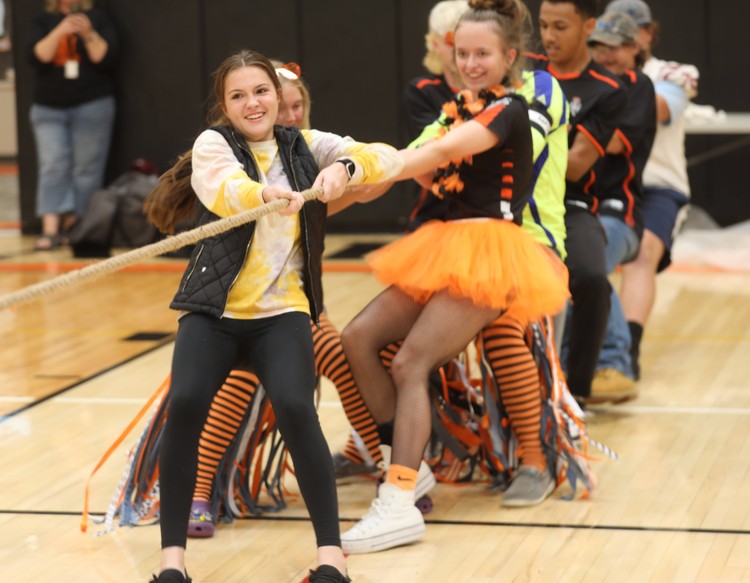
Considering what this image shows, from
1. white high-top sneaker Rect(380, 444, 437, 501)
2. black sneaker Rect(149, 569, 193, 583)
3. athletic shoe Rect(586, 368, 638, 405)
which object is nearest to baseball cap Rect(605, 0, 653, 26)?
athletic shoe Rect(586, 368, 638, 405)

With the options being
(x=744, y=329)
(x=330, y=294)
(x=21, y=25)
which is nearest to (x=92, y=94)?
(x=21, y=25)

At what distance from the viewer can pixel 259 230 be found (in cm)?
290

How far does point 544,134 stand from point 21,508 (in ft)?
5.82

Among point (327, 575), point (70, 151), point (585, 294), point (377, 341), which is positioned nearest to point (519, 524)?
point (377, 341)

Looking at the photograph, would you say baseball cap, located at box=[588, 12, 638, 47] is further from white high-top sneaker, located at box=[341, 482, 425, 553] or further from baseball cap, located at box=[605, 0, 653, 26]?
white high-top sneaker, located at box=[341, 482, 425, 553]

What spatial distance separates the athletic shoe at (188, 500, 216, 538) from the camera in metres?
3.26

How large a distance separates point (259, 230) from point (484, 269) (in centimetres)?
69

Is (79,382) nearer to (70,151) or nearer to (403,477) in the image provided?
(403,477)

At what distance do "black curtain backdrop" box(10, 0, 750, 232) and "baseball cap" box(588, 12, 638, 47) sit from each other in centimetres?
364

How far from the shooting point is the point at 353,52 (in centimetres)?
878

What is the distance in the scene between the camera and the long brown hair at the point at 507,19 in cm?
343

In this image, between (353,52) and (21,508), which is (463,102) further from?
(353,52)

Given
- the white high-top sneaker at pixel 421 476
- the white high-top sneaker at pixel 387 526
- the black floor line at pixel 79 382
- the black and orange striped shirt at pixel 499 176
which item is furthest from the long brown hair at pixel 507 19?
the black floor line at pixel 79 382

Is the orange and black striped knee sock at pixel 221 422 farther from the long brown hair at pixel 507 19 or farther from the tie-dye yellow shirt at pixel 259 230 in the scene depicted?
the long brown hair at pixel 507 19
